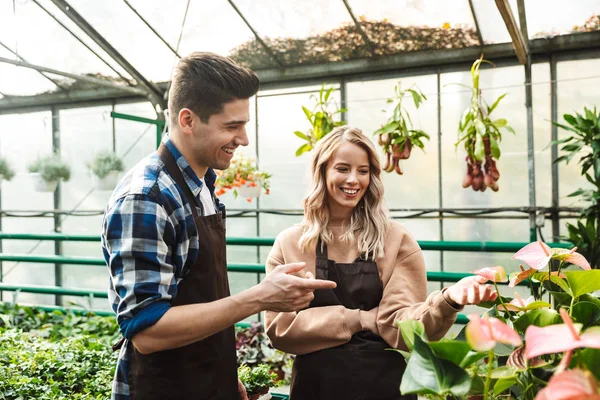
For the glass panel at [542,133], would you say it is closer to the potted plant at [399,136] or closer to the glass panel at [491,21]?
the glass panel at [491,21]

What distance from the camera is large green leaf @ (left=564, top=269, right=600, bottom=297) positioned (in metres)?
0.87

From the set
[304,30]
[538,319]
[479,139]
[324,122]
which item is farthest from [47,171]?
[538,319]

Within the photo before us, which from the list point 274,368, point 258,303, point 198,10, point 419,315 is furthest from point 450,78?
point 258,303

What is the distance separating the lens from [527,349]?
1.94 feet

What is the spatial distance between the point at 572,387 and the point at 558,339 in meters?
0.05

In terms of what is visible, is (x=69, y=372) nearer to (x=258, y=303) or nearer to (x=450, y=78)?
(x=258, y=303)

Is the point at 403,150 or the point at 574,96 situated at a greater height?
the point at 574,96

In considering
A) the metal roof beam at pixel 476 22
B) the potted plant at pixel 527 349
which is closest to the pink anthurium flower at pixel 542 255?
the potted plant at pixel 527 349

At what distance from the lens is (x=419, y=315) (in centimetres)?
159

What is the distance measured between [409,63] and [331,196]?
3.30 m

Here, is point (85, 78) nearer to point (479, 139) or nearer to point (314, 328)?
point (479, 139)

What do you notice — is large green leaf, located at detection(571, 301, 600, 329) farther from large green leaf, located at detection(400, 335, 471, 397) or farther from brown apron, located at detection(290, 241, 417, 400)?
brown apron, located at detection(290, 241, 417, 400)

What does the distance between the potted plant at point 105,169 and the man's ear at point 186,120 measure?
408cm

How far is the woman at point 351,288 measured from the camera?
1.69m
